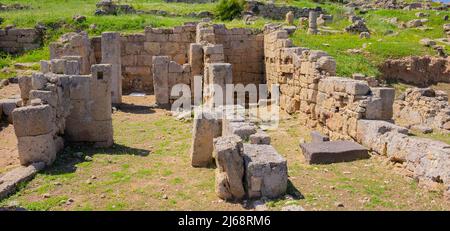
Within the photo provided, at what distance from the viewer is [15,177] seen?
8883mm

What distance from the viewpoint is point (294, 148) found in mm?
12047

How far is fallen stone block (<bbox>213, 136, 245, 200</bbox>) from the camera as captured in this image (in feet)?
25.9

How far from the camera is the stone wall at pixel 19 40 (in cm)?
2412

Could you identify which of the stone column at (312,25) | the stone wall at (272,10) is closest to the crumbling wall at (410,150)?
the stone column at (312,25)

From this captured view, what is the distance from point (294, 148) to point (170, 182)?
4.25m

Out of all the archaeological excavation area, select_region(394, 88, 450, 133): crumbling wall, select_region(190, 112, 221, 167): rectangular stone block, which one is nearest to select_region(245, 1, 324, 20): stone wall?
the archaeological excavation area

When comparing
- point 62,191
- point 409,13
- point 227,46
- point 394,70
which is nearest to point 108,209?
point 62,191

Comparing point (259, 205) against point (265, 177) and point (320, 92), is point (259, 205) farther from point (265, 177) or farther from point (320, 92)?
point (320, 92)

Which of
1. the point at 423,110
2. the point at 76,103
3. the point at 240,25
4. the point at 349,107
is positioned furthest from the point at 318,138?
the point at 240,25

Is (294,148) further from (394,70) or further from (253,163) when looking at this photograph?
(394,70)

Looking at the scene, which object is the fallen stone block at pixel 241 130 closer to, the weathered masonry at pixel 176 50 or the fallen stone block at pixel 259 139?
the fallen stone block at pixel 259 139

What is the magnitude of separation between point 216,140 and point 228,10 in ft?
73.7

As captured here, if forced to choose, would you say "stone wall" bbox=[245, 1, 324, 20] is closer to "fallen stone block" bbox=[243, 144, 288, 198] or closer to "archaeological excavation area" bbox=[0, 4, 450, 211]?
"archaeological excavation area" bbox=[0, 4, 450, 211]

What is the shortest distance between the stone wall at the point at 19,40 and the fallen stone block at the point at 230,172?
19.5 meters
